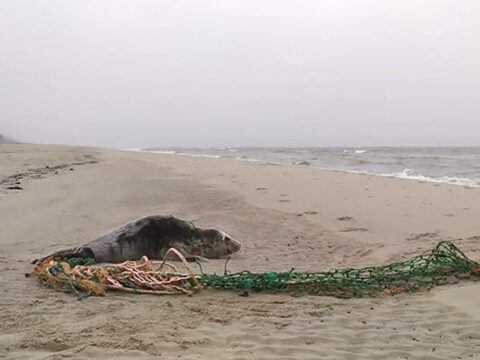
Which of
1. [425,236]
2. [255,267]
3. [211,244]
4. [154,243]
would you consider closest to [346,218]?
[425,236]

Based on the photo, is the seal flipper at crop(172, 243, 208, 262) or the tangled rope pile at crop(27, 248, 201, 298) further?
the seal flipper at crop(172, 243, 208, 262)

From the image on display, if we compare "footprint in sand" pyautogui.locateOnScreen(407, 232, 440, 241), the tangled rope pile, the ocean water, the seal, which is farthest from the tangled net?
the ocean water

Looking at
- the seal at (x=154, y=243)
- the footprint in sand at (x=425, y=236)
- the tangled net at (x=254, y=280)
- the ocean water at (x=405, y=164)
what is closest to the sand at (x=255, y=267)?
the footprint in sand at (x=425, y=236)

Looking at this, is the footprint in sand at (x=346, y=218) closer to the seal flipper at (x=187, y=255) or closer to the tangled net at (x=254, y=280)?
the seal flipper at (x=187, y=255)

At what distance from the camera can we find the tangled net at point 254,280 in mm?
3996

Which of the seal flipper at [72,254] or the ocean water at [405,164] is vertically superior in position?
the ocean water at [405,164]

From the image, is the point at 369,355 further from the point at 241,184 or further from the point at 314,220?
the point at 241,184

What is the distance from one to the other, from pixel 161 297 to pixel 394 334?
74.6 inches

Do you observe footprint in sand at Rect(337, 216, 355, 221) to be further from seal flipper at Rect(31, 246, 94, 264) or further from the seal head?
seal flipper at Rect(31, 246, 94, 264)

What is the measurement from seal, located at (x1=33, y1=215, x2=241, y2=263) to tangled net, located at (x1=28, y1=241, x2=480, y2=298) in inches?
32.2

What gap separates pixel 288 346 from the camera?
2.93 meters

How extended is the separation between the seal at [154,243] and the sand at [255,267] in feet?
0.89

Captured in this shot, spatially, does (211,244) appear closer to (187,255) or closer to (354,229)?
(187,255)

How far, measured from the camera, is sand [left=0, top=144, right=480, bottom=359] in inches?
115
